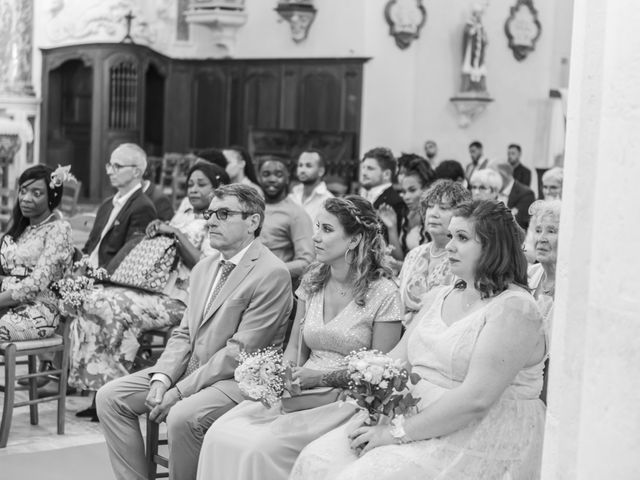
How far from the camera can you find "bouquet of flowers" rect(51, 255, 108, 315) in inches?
223

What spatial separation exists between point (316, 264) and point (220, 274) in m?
0.49

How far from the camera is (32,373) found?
237 inches

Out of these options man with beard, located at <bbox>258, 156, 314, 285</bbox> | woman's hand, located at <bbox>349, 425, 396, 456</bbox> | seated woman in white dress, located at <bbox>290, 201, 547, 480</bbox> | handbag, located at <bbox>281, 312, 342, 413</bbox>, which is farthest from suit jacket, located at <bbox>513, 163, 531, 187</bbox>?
woman's hand, located at <bbox>349, 425, 396, 456</bbox>

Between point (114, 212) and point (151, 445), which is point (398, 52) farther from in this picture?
point (151, 445)

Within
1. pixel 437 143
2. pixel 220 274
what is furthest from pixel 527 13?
pixel 220 274

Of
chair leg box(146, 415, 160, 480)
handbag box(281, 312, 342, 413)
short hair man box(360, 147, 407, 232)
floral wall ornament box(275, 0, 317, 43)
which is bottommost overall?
chair leg box(146, 415, 160, 480)

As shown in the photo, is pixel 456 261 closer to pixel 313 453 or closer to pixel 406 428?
pixel 406 428

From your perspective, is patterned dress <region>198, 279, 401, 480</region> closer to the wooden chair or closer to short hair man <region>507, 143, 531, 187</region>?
the wooden chair

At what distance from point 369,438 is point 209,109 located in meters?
15.3

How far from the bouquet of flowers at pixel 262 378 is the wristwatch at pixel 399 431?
0.56 metres

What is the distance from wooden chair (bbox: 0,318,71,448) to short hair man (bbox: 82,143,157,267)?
30.5 inches

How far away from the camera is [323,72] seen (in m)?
17.2

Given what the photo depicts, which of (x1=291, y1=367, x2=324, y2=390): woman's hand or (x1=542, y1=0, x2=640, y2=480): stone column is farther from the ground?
(x1=542, y1=0, x2=640, y2=480): stone column

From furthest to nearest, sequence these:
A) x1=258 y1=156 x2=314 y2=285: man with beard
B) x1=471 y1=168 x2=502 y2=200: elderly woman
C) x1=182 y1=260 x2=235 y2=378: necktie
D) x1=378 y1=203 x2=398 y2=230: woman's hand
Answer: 1. x1=471 y1=168 x2=502 y2=200: elderly woman
2. x1=378 y1=203 x2=398 y2=230: woman's hand
3. x1=258 y1=156 x2=314 y2=285: man with beard
4. x1=182 y1=260 x2=235 y2=378: necktie
